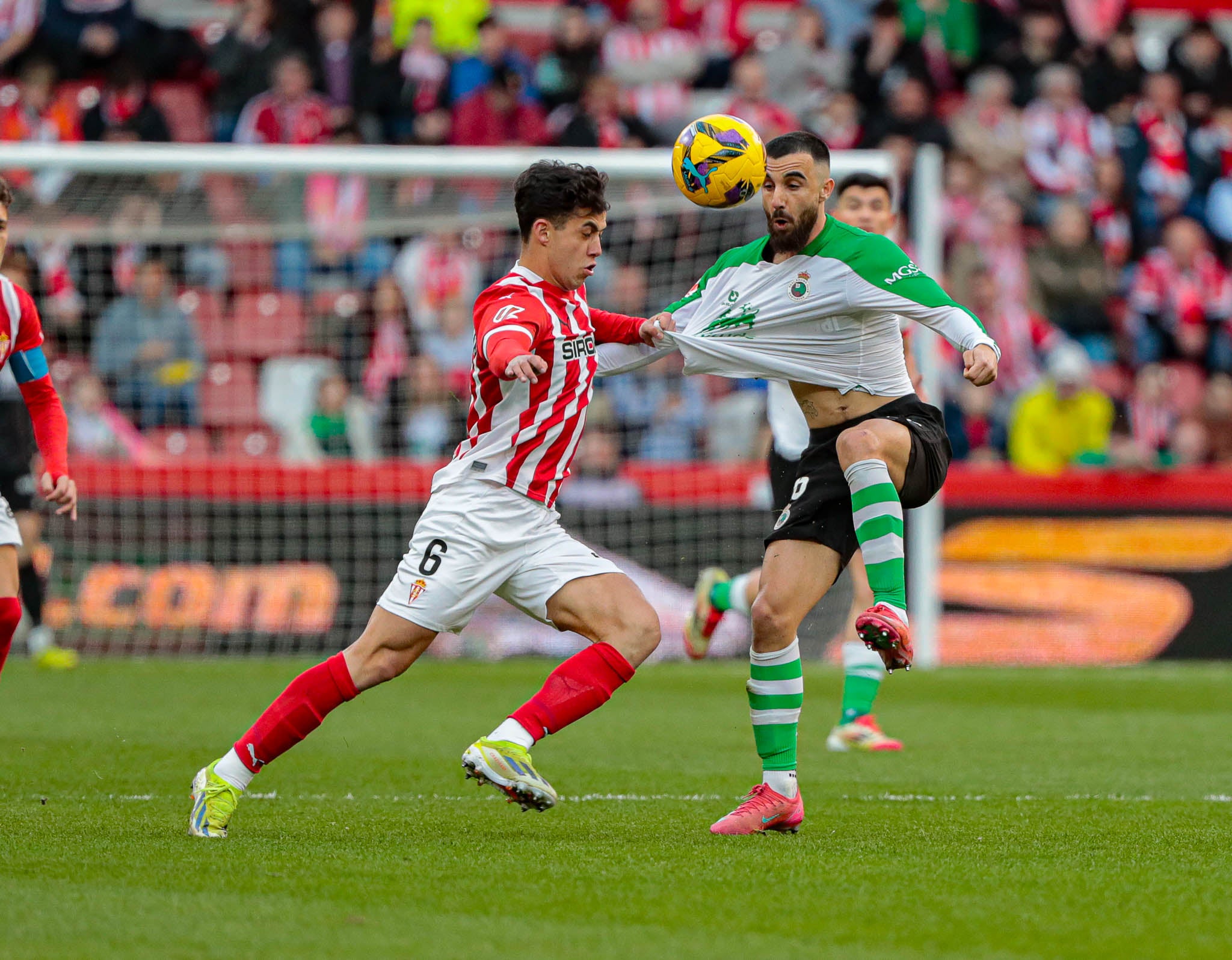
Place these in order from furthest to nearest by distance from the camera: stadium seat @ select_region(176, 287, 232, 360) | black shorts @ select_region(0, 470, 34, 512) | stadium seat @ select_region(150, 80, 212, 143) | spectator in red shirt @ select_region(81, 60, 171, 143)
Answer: stadium seat @ select_region(150, 80, 212, 143), spectator in red shirt @ select_region(81, 60, 171, 143), stadium seat @ select_region(176, 287, 232, 360), black shorts @ select_region(0, 470, 34, 512)

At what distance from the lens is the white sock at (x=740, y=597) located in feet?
29.2

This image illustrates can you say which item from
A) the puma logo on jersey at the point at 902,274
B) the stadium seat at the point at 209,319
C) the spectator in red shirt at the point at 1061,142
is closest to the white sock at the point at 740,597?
the puma logo on jersey at the point at 902,274

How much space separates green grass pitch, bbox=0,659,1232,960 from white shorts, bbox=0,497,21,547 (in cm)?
91

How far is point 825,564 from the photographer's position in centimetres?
612

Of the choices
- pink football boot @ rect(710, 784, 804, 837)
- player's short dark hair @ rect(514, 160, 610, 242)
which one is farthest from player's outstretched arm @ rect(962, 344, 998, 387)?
pink football boot @ rect(710, 784, 804, 837)

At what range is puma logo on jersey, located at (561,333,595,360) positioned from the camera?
18.5ft

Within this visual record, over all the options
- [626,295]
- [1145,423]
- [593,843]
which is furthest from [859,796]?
[1145,423]

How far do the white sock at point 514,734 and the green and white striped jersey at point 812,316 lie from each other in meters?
1.50

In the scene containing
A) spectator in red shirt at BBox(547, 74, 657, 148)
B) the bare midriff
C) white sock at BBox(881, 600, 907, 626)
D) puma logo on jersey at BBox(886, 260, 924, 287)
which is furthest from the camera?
spectator in red shirt at BBox(547, 74, 657, 148)

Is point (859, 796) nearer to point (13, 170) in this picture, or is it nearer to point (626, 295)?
point (626, 295)

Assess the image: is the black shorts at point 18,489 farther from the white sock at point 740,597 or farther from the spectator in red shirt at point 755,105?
the spectator in red shirt at point 755,105

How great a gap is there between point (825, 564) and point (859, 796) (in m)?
1.14

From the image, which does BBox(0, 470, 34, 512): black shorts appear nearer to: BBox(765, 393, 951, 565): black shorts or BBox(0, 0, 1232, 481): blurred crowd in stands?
BBox(0, 0, 1232, 481): blurred crowd in stands

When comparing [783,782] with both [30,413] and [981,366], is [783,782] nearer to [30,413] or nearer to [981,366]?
[981,366]
